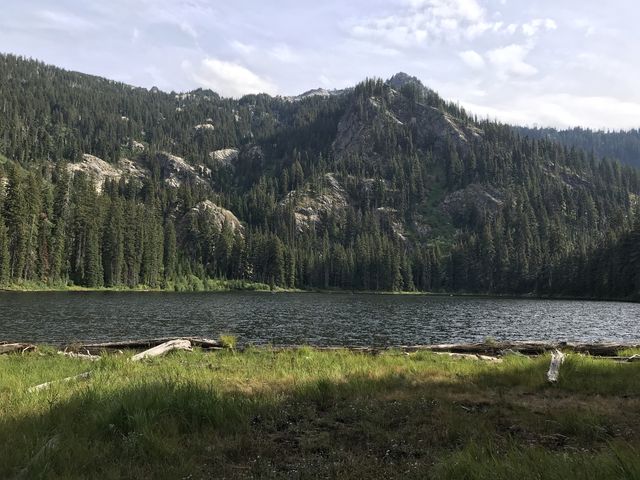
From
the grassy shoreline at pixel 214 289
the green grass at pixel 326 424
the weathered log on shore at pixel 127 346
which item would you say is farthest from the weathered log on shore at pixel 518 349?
the grassy shoreline at pixel 214 289

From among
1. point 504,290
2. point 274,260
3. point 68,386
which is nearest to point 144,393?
point 68,386

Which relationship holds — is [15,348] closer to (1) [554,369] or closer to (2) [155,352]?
(2) [155,352]

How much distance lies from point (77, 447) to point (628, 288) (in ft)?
510

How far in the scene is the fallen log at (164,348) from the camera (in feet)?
68.7

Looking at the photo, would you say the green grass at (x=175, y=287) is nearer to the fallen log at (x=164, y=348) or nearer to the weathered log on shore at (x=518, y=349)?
the fallen log at (x=164, y=348)

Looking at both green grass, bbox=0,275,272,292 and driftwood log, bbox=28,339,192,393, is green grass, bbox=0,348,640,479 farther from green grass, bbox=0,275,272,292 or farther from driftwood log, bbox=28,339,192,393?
green grass, bbox=0,275,272,292

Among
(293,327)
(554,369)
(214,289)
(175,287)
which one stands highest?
(554,369)

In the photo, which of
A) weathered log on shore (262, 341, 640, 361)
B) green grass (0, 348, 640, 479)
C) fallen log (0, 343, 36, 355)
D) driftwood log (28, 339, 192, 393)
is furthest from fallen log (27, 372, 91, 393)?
weathered log on shore (262, 341, 640, 361)

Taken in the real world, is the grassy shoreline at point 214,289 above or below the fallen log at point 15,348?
below

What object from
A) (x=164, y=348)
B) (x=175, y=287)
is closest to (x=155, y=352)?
(x=164, y=348)

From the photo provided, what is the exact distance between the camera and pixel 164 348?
23.6 meters

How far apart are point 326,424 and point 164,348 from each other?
1519cm

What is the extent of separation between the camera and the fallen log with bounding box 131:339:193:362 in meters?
21.0

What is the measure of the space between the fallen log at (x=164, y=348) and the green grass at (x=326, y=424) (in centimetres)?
357
